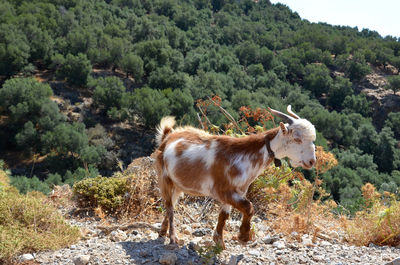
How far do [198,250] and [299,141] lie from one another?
162cm

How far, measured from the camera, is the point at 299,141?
12.3ft

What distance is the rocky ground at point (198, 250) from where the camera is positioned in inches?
156

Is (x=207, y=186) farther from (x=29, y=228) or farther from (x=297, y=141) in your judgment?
(x=29, y=228)

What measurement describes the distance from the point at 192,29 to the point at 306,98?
92.8 ft

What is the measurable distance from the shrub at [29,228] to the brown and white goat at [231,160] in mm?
1382

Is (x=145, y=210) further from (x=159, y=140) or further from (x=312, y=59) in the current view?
(x=312, y=59)

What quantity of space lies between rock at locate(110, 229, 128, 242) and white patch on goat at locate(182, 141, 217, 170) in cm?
152

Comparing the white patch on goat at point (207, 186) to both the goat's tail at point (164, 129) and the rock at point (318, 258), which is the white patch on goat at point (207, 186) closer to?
the goat's tail at point (164, 129)

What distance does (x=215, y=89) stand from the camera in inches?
1923

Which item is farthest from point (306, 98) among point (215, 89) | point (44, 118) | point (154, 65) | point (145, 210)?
point (145, 210)

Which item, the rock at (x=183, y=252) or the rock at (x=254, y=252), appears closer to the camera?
the rock at (x=183, y=252)

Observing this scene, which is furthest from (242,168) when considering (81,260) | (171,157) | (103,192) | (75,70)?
(75,70)

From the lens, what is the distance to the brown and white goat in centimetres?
379

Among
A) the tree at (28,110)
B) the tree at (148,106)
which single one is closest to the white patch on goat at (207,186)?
the tree at (28,110)
